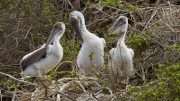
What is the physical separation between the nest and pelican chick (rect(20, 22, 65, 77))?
63 cm

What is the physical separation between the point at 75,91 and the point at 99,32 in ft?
11.6

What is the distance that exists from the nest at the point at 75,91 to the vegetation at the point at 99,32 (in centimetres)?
9

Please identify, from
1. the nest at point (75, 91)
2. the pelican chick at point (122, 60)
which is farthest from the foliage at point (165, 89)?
the pelican chick at point (122, 60)

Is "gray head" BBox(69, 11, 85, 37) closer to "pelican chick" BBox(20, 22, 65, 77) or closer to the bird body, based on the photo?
"pelican chick" BBox(20, 22, 65, 77)

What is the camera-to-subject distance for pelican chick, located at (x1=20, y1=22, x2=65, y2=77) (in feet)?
32.2

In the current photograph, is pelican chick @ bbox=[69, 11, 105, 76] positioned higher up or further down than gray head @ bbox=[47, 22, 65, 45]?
further down

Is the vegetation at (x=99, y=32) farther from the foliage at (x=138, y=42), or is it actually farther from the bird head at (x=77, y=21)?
the bird head at (x=77, y=21)

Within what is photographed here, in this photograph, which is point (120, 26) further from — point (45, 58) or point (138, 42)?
point (45, 58)

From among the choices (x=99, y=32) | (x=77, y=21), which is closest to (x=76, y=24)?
(x=77, y=21)

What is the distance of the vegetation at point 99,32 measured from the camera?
32.6 feet

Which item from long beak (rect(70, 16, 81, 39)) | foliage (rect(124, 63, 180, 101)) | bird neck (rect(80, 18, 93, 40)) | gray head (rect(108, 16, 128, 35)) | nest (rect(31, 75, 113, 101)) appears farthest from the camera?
long beak (rect(70, 16, 81, 39))

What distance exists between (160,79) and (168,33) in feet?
8.35

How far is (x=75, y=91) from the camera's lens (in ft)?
29.2

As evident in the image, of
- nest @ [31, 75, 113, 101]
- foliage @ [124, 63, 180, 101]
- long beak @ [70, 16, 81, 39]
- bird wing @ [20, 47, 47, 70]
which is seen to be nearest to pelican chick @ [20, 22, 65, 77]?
bird wing @ [20, 47, 47, 70]
